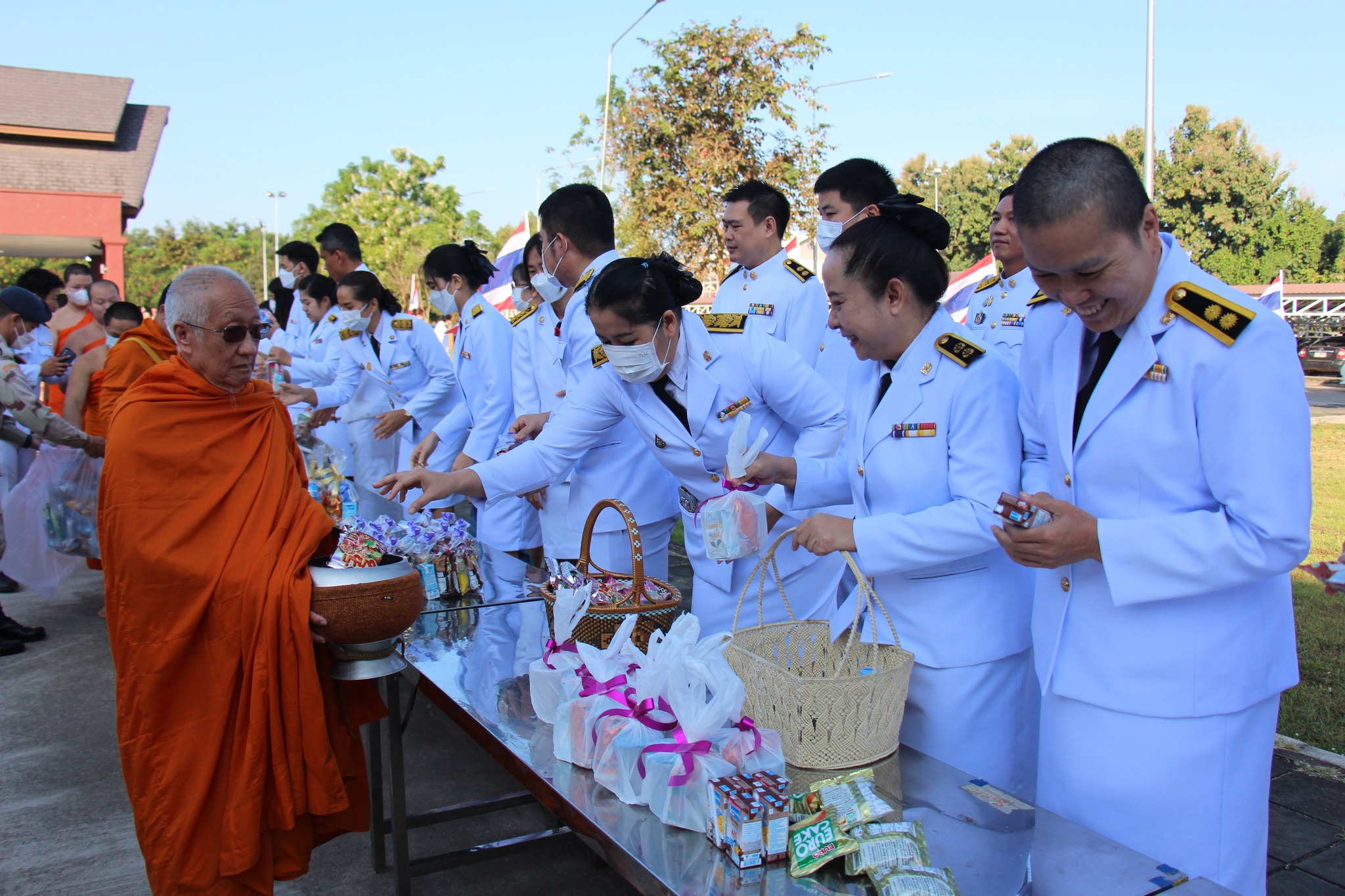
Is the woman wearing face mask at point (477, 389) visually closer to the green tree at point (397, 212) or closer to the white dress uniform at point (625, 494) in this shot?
the white dress uniform at point (625, 494)

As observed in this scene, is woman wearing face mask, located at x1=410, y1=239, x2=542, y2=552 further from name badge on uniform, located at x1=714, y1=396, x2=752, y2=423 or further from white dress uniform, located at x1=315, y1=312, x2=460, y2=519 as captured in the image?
name badge on uniform, located at x1=714, y1=396, x2=752, y2=423

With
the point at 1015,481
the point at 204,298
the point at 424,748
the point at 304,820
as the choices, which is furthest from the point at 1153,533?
the point at 424,748

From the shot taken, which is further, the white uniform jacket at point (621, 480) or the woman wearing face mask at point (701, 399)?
the white uniform jacket at point (621, 480)

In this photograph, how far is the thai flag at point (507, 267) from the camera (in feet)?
31.7

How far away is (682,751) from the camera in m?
1.59

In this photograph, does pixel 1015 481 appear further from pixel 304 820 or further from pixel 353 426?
pixel 353 426

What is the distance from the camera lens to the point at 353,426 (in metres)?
6.73

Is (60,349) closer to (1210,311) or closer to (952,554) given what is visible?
(952,554)

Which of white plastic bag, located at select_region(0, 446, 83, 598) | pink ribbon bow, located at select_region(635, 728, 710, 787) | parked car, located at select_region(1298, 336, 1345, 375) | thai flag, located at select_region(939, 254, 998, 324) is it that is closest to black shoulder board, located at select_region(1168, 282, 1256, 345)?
pink ribbon bow, located at select_region(635, 728, 710, 787)

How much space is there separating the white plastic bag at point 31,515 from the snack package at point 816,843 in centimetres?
556

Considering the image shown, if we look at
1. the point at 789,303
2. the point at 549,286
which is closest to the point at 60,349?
the point at 549,286

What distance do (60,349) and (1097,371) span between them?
8217mm

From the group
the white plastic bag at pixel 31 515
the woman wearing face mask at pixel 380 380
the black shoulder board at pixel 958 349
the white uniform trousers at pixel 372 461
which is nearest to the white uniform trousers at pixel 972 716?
the black shoulder board at pixel 958 349

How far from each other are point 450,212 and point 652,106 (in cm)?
2451
